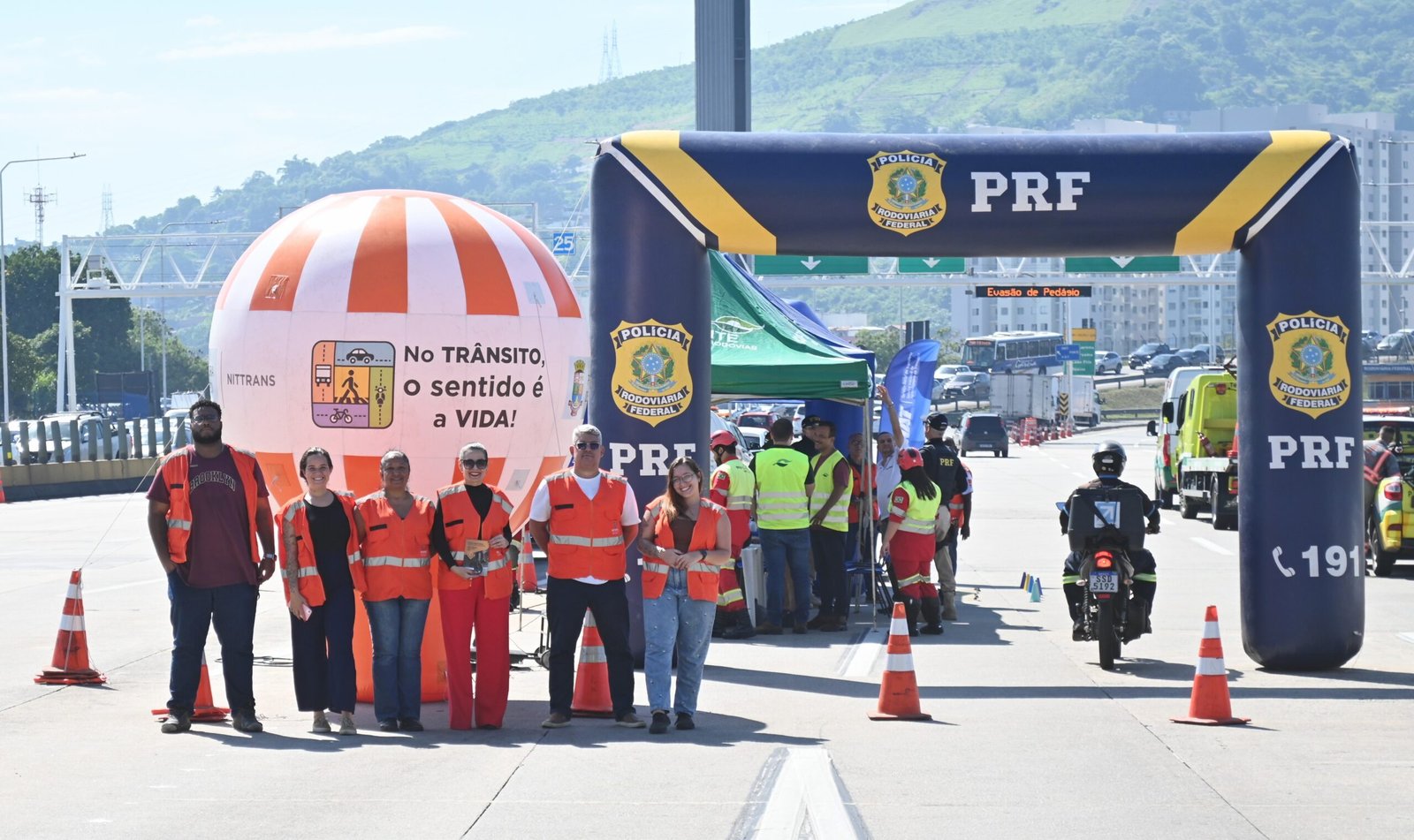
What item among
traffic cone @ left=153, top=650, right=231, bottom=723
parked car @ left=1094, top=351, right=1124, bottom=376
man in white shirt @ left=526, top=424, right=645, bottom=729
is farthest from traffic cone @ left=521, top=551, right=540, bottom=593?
parked car @ left=1094, top=351, right=1124, bottom=376

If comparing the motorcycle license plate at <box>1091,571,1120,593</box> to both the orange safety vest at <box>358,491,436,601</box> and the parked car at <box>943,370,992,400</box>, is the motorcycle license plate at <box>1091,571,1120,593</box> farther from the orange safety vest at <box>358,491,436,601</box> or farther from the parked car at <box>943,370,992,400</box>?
the parked car at <box>943,370,992,400</box>

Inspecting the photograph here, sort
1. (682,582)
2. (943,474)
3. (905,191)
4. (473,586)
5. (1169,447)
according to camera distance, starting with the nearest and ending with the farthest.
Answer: (682,582) → (473,586) → (905,191) → (943,474) → (1169,447)

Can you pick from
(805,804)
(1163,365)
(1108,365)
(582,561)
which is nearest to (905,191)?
(582,561)

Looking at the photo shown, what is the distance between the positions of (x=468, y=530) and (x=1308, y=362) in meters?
6.06

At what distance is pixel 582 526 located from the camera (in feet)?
35.3

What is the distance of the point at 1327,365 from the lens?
12.9 m

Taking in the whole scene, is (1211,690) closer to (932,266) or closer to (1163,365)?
(932,266)

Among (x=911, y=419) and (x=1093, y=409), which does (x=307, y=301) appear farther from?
(x=1093, y=409)

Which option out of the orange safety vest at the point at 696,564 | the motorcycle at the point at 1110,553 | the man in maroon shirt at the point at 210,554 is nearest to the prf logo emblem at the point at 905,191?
the motorcycle at the point at 1110,553

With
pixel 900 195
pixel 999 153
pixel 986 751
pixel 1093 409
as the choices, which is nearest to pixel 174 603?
pixel 986 751

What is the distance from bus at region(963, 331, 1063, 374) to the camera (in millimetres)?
113812

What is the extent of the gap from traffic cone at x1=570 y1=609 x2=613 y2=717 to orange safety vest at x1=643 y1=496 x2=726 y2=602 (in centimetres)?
81

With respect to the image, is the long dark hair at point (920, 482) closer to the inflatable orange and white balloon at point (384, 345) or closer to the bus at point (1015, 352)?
the inflatable orange and white balloon at point (384, 345)

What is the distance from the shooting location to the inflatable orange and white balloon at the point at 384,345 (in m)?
11.0
